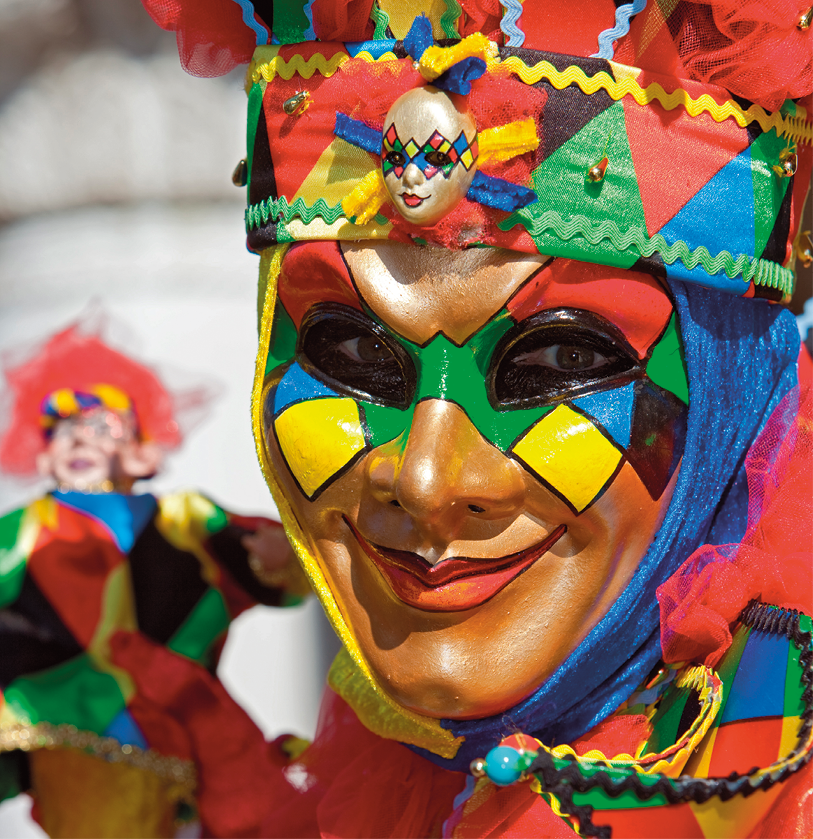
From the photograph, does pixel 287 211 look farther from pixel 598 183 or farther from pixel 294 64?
pixel 598 183

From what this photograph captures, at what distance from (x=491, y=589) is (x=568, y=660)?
15cm

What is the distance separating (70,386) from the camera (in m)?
2.73

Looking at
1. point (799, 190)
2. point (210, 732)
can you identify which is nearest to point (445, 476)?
point (799, 190)

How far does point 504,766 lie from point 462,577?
0.25 meters

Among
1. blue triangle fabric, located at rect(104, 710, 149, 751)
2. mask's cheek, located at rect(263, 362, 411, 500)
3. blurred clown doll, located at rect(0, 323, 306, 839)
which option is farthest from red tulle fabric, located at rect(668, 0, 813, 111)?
blue triangle fabric, located at rect(104, 710, 149, 751)

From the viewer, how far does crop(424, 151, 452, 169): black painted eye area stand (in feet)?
4.25

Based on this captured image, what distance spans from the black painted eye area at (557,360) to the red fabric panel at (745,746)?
427 millimetres

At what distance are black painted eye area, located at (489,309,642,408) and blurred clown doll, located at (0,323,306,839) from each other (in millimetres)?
951

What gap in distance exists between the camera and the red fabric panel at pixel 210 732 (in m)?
1.96

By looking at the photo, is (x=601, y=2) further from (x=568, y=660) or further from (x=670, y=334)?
(x=568, y=660)

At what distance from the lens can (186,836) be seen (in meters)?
2.20

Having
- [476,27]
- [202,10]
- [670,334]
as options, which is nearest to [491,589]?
[670,334]

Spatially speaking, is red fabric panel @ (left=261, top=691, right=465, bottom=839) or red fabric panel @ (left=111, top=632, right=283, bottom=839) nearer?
red fabric panel @ (left=261, top=691, right=465, bottom=839)

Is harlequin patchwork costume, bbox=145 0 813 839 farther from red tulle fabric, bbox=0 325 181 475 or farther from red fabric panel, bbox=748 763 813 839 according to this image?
red tulle fabric, bbox=0 325 181 475
